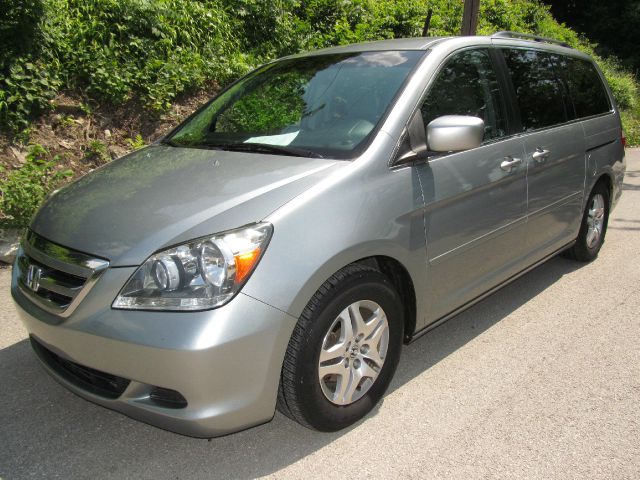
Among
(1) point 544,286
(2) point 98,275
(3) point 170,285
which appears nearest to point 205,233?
(3) point 170,285

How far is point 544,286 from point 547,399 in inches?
68.8

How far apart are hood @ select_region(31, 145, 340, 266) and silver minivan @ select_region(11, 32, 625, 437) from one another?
10 millimetres

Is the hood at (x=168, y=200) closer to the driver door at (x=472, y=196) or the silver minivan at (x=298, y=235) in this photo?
the silver minivan at (x=298, y=235)

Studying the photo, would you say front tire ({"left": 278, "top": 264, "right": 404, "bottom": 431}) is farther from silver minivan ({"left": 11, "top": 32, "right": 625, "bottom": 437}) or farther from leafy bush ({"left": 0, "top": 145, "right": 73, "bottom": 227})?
leafy bush ({"left": 0, "top": 145, "right": 73, "bottom": 227})

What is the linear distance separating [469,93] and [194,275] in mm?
2001

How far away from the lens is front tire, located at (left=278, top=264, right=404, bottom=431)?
8.12ft

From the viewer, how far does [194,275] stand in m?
2.28

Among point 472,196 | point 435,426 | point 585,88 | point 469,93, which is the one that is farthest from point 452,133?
point 585,88

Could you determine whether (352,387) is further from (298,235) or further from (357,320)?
(298,235)

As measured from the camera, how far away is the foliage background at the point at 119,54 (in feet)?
19.3

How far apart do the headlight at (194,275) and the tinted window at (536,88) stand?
2287mm

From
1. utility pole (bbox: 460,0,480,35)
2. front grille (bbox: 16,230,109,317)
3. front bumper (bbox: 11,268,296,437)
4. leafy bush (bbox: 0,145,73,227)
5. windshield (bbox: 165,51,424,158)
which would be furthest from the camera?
utility pole (bbox: 460,0,480,35)

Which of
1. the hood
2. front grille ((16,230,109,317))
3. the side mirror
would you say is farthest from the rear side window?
front grille ((16,230,109,317))

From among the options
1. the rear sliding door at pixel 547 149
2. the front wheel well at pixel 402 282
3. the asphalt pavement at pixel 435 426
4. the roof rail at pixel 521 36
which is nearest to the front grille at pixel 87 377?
A: the asphalt pavement at pixel 435 426
